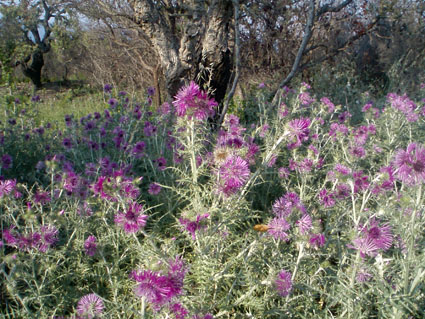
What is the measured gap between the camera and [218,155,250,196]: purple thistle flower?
154 cm

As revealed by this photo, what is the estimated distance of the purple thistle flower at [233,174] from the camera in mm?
1535

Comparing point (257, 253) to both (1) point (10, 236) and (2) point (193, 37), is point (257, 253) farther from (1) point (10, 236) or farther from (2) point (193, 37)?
(2) point (193, 37)

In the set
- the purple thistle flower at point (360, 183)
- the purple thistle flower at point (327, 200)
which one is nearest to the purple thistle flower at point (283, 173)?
the purple thistle flower at point (327, 200)

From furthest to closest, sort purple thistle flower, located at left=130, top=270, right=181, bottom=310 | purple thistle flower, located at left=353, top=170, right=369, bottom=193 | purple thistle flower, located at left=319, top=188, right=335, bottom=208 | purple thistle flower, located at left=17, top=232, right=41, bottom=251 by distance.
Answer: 1. purple thistle flower, located at left=319, top=188, right=335, bottom=208
2. purple thistle flower, located at left=353, top=170, right=369, bottom=193
3. purple thistle flower, located at left=17, top=232, right=41, bottom=251
4. purple thistle flower, located at left=130, top=270, right=181, bottom=310

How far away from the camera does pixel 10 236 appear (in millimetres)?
1721

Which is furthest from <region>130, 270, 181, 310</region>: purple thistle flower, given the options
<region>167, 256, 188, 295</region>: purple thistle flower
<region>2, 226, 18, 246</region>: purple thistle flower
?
<region>2, 226, 18, 246</region>: purple thistle flower

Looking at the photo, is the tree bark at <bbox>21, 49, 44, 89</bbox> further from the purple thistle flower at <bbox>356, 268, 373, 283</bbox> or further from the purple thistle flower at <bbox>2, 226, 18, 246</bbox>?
the purple thistle flower at <bbox>356, 268, 373, 283</bbox>

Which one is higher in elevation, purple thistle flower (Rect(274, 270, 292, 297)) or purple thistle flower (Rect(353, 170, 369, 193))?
purple thistle flower (Rect(353, 170, 369, 193))

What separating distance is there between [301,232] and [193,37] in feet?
11.8

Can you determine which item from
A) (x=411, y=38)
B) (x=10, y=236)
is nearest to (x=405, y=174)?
(x=10, y=236)

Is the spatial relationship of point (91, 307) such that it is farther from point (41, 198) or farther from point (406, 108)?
point (406, 108)

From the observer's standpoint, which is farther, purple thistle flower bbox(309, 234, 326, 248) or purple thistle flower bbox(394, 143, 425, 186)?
purple thistle flower bbox(309, 234, 326, 248)

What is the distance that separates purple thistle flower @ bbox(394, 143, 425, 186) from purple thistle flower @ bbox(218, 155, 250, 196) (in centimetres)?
60

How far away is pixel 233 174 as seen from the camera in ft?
5.06
